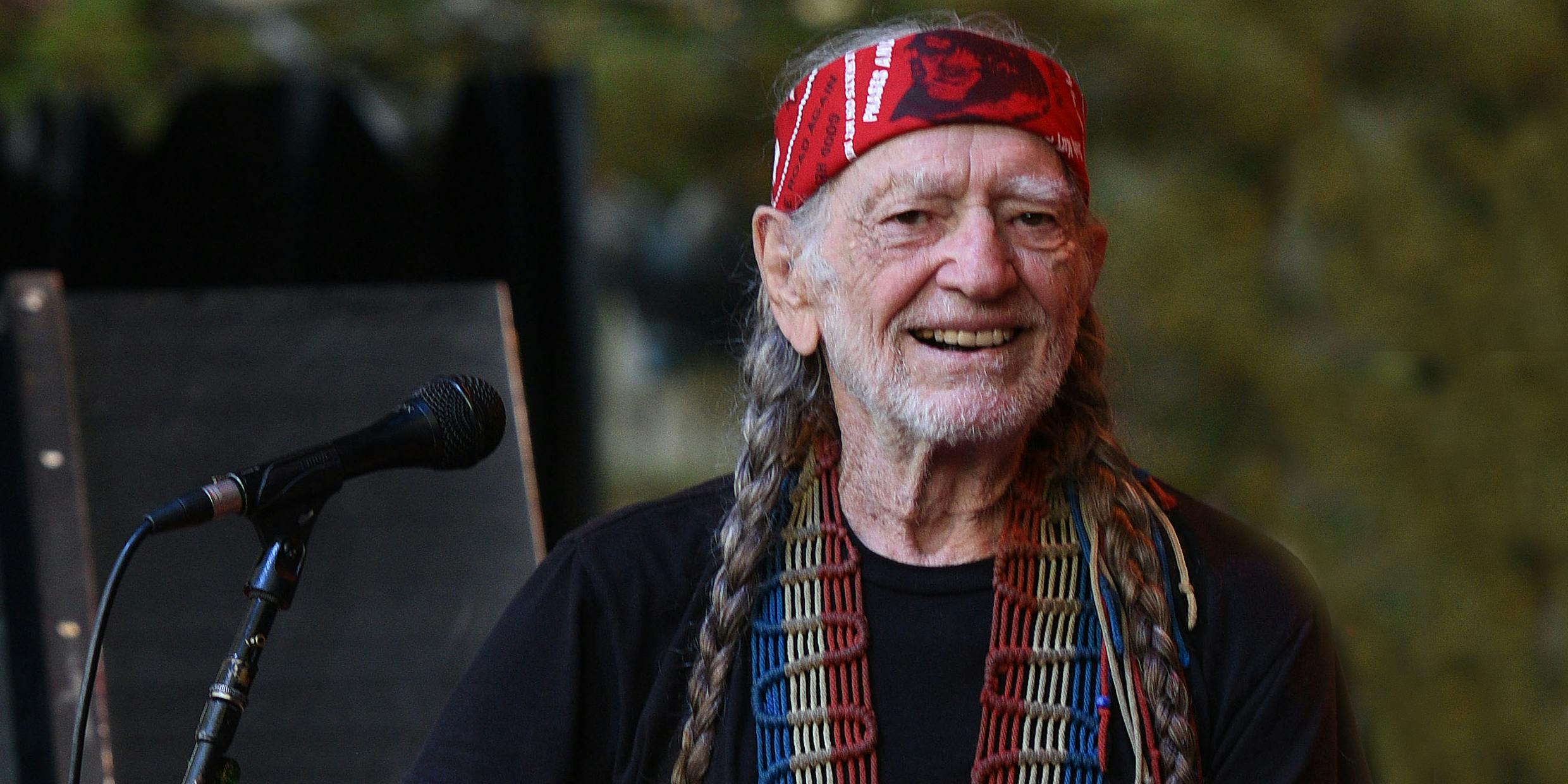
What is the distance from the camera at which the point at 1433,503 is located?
15.5 feet

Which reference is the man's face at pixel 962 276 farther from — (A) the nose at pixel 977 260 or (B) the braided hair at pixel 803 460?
(B) the braided hair at pixel 803 460

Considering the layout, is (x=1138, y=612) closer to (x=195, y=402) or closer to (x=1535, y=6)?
(x=195, y=402)

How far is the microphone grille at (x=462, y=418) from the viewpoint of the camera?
1.59 meters

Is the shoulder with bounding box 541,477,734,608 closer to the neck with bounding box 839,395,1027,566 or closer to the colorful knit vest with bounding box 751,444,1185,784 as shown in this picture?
the colorful knit vest with bounding box 751,444,1185,784

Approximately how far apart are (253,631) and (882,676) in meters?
0.74

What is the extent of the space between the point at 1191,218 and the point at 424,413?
3.58m

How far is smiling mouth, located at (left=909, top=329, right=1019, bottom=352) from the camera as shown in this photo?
177cm

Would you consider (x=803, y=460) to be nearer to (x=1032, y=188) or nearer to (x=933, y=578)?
(x=933, y=578)

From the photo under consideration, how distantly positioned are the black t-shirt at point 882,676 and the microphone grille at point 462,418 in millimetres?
291

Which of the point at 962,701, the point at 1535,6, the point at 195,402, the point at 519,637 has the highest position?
the point at 1535,6

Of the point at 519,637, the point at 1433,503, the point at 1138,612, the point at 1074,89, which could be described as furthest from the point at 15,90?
the point at 1433,503

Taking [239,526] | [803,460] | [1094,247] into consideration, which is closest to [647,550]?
[803,460]

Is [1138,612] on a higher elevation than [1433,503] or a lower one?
higher

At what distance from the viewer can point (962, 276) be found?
5.66 ft
